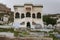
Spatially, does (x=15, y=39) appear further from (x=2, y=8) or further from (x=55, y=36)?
(x=2, y=8)

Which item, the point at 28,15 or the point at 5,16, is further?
the point at 5,16

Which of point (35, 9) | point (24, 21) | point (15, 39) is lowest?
point (15, 39)

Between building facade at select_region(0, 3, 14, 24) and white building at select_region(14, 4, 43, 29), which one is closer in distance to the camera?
white building at select_region(14, 4, 43, 29)

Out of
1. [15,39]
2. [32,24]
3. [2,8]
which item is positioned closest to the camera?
[15,39]

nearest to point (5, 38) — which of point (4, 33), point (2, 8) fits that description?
point (4, 33)

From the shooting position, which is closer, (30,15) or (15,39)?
(15,39)

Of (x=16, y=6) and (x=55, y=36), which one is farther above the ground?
(x=16, y=6)

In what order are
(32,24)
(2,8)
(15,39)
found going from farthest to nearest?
(2,8) < (32,24) < (15,39)

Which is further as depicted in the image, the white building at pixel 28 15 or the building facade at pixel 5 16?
the building facade at pixel 5 16

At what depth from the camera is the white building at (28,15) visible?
6.39m

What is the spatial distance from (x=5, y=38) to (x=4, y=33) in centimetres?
21

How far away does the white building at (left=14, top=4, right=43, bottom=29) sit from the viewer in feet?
21.0

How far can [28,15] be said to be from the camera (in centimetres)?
658

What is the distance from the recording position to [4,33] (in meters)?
4.77
